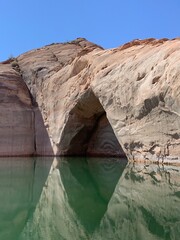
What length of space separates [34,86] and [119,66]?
9.69 metres

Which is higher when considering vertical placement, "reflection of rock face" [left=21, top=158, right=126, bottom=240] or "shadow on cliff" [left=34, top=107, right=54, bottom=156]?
"reflection of rock face" [left=21, top=158, right=126, bottom=240]

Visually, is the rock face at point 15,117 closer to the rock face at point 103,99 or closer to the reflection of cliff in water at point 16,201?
the rock face at point 103,99

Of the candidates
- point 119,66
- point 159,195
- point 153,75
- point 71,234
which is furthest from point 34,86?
point 71,234

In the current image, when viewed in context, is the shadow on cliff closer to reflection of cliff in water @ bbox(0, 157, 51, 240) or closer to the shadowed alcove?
the shadowed alcove

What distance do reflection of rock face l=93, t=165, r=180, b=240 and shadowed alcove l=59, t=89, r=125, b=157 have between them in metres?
9.38

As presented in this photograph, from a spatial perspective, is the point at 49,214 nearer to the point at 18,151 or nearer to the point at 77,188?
the point at 77,188

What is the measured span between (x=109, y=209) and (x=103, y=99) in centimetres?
998

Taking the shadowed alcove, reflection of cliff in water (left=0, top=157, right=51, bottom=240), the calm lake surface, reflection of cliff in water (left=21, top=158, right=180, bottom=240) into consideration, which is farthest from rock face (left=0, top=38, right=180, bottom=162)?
reflection of cliff in water (left=0, top=157, right=51, bottom=240)

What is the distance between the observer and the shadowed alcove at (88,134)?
19703 mm

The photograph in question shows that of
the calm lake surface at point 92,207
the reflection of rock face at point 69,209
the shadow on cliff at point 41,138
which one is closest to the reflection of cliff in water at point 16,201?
the calm lake surface at point 92,207

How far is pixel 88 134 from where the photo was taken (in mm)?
21172

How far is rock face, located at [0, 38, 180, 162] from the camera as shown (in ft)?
43.2

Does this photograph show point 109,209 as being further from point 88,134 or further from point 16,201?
point 88,134

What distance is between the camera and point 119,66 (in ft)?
53.0
